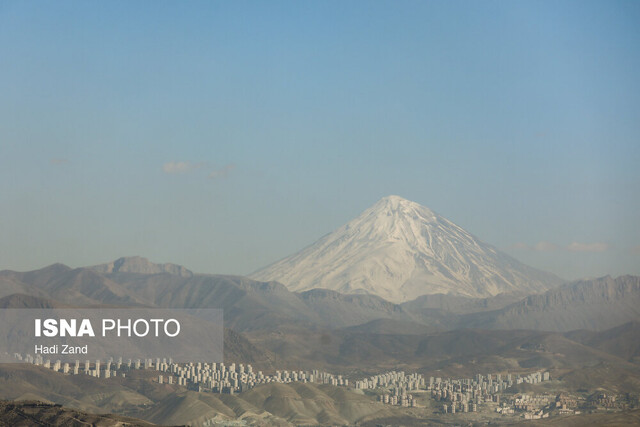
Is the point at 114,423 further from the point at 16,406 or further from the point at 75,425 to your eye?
the point at 16,406

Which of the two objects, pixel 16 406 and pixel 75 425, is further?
pixel 16 406

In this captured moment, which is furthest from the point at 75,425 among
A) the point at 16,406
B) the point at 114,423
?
the point at 16,406
